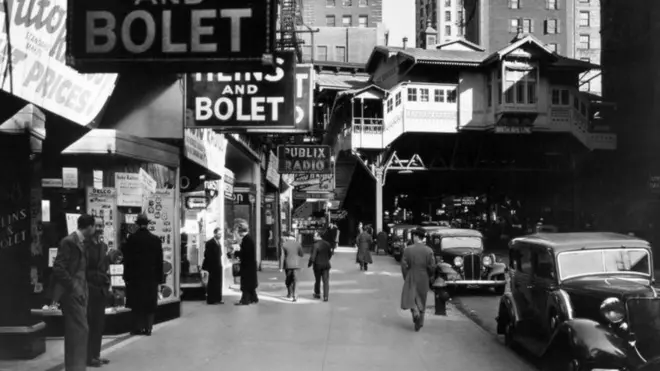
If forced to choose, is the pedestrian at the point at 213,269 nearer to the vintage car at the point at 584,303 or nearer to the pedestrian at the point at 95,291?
the vintage car at the point at 584,303

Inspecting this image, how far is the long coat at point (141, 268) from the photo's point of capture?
469 inches

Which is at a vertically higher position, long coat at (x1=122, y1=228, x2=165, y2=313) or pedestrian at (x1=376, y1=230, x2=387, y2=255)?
long coat at (x1=122, y1=228, x2=165, y2=313)

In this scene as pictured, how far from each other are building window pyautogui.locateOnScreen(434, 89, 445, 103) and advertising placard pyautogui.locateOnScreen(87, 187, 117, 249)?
3650 centimetres

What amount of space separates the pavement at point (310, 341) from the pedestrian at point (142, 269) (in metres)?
0.55

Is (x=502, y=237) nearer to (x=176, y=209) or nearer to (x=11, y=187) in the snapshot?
(x=176, y=209)

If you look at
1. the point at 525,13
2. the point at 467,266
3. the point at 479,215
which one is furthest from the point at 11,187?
the point at 525,13

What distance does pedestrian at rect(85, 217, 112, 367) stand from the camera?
9.38 m

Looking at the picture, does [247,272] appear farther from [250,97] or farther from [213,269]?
[250,97]

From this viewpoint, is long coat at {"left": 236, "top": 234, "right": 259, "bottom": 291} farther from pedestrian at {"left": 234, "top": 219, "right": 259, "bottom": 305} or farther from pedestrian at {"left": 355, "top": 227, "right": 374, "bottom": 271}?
pedestrian at {"left": 355, "top": 227, "right": 374, "bottom": 271}

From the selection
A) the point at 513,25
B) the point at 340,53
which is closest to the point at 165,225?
the point at 340,53

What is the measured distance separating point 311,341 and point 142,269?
299cm

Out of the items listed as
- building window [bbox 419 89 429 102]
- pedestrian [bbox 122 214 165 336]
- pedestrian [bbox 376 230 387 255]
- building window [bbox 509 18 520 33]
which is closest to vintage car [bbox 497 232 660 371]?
pedestrian [bbox 122 214 165 336]

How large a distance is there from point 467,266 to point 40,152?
12.8 m

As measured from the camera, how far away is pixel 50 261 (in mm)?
11781
